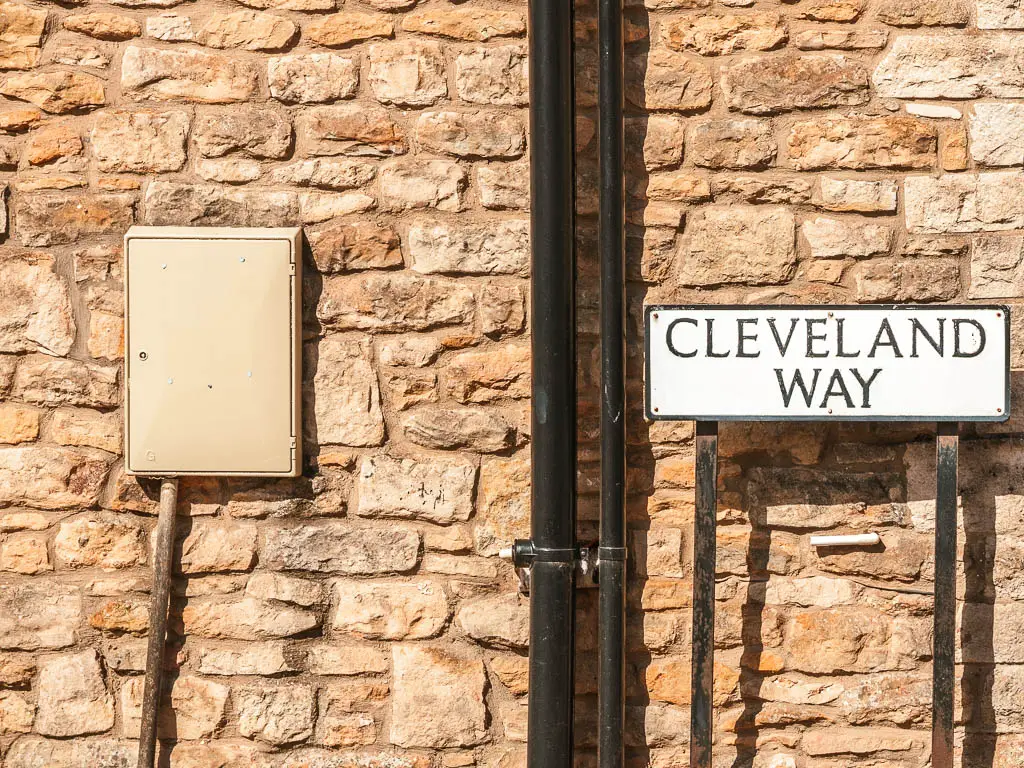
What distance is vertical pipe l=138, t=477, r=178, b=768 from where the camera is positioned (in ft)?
7.47

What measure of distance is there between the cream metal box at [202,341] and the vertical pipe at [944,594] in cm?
172

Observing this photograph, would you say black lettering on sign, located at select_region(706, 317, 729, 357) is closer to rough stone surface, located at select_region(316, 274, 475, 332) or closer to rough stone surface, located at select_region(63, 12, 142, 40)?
rough stone surface, located at select_region(316, 274, 475, 332)

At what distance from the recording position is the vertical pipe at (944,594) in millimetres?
2117

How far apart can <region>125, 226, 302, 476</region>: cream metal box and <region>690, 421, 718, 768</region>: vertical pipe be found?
1151 mm

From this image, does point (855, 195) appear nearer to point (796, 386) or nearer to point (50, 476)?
point (796, 386)

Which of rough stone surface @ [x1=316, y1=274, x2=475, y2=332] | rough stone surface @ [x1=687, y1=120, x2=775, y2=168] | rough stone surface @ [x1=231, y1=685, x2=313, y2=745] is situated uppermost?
rough stone surface @ [x1=687, y1=120, x2=775, y2=168]

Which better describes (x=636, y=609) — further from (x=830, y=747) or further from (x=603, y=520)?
(x=830, y=747)

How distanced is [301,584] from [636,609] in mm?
923

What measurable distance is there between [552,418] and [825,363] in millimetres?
703

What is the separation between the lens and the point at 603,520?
227 centimetres

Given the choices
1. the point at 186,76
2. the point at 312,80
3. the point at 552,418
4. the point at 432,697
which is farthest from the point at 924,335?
the point at 186,76

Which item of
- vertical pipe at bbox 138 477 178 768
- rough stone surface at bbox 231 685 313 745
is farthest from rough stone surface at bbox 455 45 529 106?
rough stone surface at bbox 231 685 313 745

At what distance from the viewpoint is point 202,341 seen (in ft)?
7.50

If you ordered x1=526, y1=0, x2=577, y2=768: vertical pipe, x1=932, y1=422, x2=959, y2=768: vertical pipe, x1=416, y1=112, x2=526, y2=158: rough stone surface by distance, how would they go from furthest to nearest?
x1=416, y1=112, x2=526, y2=158: rough stone surface < x1=526, y1=0, x2=577, y2=768: vertical pipe < x1=932, y1=422, x2=959, y2=768: vertical pipe
